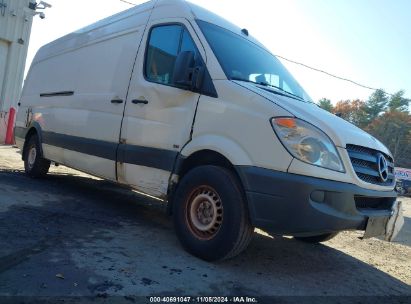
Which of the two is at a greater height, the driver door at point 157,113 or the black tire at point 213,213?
the driver door at point 157,113

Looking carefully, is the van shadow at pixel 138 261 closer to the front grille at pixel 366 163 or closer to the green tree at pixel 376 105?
the front grille at pixel 366 163

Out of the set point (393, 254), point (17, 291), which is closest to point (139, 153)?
point (17, 291)

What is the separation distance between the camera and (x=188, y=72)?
4.09 metres

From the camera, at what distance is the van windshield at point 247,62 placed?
14.1 feet

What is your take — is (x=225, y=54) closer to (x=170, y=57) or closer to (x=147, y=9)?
Result: (x=170, y=57)

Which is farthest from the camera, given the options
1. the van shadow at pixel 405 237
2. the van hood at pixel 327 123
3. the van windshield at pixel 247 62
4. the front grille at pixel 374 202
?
the van shadow at pixel 405 237

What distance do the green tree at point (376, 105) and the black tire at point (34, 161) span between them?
7678cm

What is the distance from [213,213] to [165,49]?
78.5 inches

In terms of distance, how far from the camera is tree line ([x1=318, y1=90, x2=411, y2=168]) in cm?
7131

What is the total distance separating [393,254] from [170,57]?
13.2ft

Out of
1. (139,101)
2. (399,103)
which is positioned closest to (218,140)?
(139,101)

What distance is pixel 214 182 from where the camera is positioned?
378cm

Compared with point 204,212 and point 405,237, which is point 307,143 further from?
point 405,237

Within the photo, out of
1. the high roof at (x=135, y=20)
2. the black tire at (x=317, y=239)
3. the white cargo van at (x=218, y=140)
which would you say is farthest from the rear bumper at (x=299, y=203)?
the high roof at (x=135, y=20)
